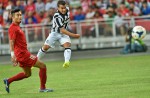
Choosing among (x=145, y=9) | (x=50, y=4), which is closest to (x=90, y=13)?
(x=50, y=4)

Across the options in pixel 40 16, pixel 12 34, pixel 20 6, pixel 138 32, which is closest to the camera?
pixel 12 34

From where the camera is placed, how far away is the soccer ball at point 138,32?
2358 cm

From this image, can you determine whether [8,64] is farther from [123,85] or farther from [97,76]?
[123,85]

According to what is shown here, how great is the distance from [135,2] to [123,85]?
44.7ft

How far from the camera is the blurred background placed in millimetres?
24766

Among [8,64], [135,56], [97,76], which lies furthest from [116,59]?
[97,76]

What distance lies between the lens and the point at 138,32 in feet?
77.4

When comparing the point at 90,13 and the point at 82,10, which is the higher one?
the point at 82,10

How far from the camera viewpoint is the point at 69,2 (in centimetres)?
2873

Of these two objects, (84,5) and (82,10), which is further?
(84,5)

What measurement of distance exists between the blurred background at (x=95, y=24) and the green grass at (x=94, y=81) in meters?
2.90

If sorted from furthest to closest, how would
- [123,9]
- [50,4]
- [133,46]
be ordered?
1. [50,4]
2. [123,9]
3. [133,46]

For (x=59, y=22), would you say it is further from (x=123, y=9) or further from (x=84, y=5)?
(x=84, y=5)

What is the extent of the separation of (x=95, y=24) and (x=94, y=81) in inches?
399
